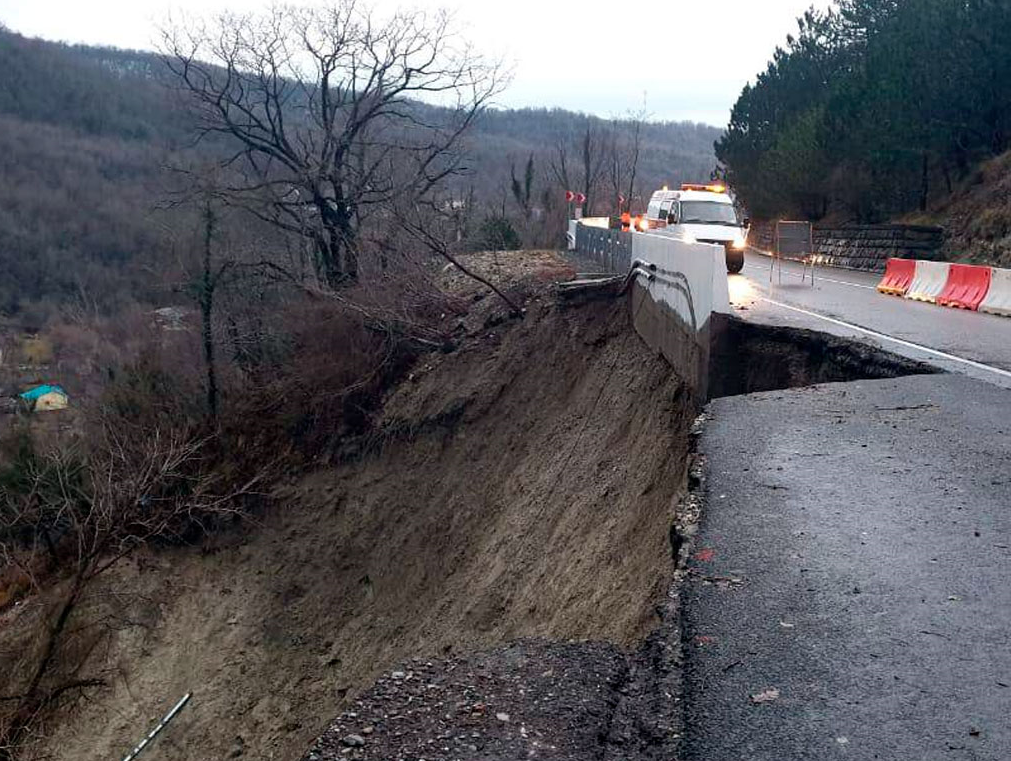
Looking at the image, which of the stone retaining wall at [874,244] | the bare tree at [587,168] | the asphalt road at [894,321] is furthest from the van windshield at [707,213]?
the bare tree at [587,168]

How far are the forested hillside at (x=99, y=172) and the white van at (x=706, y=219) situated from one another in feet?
56.3

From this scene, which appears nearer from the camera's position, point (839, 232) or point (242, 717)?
point (242, 717)

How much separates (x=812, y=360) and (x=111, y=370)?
24659 mm

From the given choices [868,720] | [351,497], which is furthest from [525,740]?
[351,497]

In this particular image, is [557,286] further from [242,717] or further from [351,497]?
[242,717]

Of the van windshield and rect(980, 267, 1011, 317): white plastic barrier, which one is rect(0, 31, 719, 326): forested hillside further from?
rect(980, 267, 1011, 317): white plastic barrier

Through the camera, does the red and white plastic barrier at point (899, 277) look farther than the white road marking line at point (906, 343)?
Yes

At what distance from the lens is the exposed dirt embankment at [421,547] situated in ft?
41.4

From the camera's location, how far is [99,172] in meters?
91.4

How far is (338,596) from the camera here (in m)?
18.6

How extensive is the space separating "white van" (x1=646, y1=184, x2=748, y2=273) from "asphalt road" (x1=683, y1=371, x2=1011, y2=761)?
586 inches

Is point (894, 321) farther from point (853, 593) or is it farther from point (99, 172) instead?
point (99, 172)

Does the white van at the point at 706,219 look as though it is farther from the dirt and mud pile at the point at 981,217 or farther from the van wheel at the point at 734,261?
the dirt and mud pile at the point at 981,217

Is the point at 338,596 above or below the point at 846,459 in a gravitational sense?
below
